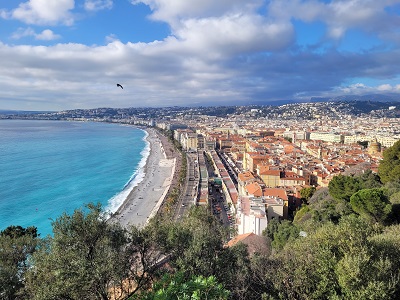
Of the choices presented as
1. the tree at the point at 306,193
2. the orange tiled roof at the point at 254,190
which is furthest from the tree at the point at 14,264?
the tree at the point at 306,193

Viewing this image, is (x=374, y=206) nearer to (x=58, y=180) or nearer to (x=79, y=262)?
(x=79, y=262)

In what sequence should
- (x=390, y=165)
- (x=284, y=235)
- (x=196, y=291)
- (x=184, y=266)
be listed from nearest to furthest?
(x=196, y=291), (x=184, y=266), (x=284, y=235), (x=390, y=165)

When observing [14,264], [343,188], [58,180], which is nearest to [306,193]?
[343,188]

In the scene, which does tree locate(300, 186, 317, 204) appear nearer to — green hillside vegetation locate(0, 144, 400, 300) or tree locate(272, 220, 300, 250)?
tree locate(272, 220, 300, 250)

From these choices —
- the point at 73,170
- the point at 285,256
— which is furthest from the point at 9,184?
the point at 285,256

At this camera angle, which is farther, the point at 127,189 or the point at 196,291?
the point at 127,189

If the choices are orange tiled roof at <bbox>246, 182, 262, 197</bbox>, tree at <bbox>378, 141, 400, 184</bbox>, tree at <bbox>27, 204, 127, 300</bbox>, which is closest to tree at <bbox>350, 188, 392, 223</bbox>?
tree at <bbox>378, 141, 400, 184</bbox>

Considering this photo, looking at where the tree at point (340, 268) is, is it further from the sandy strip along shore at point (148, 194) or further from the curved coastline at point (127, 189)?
the curved coastline at point (127, 189)
